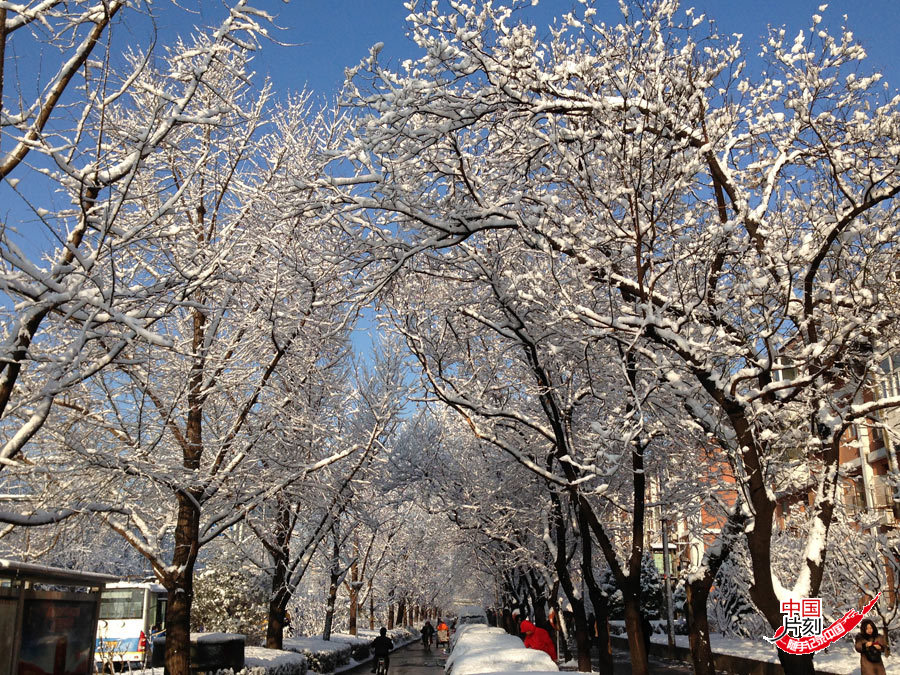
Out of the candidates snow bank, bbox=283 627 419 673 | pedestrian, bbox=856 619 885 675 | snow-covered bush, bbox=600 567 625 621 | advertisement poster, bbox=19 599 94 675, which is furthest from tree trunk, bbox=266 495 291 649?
pedestrian, bbox=856 619 885 675

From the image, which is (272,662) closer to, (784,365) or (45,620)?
(45,620)

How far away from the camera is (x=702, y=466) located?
48.5 feet

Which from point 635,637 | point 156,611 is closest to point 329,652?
point 156,611

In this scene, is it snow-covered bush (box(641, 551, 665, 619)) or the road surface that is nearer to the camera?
the road surface

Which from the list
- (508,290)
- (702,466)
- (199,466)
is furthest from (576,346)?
(199,466)

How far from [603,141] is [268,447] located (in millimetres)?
8590

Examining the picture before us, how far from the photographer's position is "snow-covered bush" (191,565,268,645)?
1185 inches

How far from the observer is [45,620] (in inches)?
402

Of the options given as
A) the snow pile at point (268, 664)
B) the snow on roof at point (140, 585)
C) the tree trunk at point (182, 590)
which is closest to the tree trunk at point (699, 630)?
the tree trunk at point (182, 590)

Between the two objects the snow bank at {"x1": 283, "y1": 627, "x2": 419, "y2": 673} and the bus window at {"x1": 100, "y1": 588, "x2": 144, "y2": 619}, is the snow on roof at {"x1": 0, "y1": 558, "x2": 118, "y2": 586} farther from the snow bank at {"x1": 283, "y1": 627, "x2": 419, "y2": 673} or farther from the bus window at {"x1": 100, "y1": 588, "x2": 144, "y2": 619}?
the bus window at {"x1": 100, "y1": 588, "x2": 144, "y2": 619}

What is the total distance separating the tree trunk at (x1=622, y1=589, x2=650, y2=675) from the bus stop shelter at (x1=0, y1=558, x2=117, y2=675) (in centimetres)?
790

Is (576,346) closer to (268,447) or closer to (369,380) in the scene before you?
(268,447)

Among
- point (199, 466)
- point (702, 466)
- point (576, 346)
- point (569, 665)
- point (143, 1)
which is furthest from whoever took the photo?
point (569, 665)

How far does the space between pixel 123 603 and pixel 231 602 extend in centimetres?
437
